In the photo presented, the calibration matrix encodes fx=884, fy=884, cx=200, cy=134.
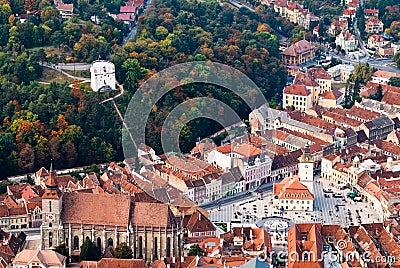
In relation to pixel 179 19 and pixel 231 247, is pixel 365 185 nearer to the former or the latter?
pixel 231 247

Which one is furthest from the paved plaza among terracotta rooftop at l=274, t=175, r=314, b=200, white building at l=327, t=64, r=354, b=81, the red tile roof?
white building at l=327, t=64, r=354, b=81

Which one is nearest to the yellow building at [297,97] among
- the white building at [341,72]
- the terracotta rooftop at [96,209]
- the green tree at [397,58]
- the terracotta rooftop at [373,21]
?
the white building at [341,72]

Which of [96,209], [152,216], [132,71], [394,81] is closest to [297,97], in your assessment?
[394,81]

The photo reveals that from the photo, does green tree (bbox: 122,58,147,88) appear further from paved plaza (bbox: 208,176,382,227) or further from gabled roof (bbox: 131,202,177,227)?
gabled roof (bbox: 131,202,177,227)

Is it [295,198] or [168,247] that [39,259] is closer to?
[168,247]

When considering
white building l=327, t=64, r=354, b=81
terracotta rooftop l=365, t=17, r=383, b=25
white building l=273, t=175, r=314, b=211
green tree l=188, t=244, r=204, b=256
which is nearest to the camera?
green tree l=188, t=244, r=204, b=256

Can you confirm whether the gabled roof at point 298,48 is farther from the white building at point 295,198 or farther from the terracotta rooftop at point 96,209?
the terracotta rooftop at point 96,209
